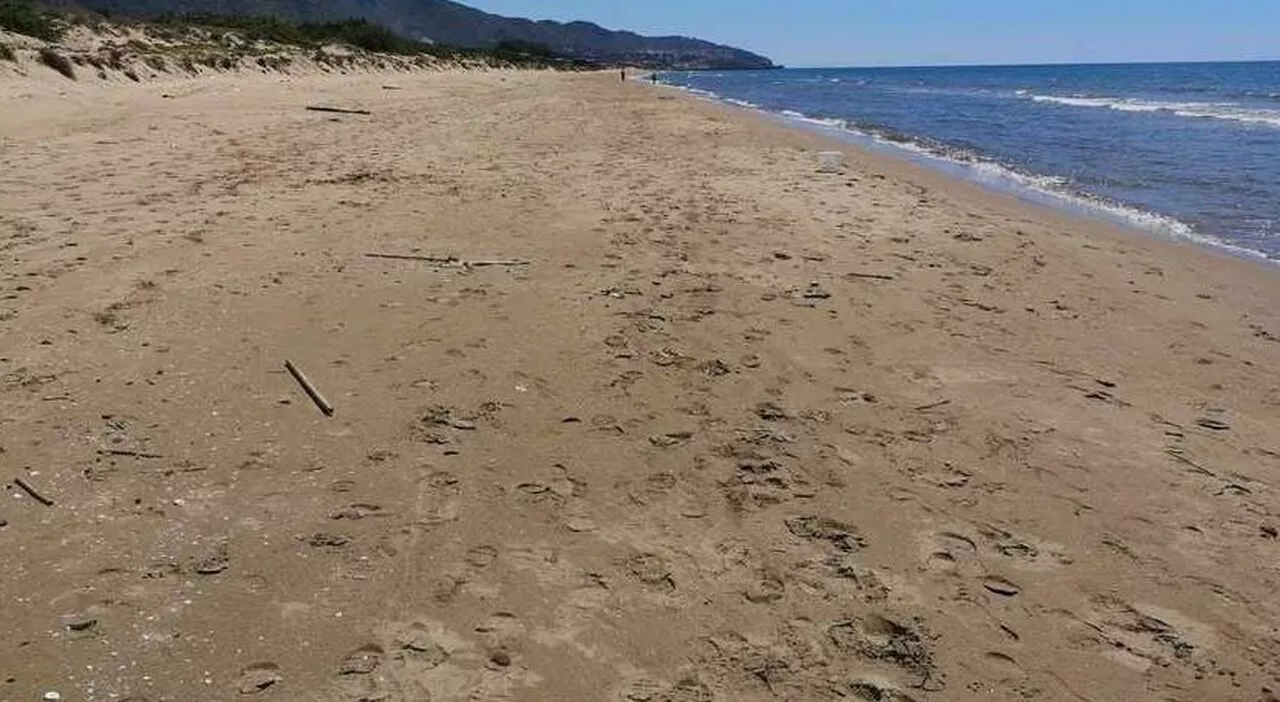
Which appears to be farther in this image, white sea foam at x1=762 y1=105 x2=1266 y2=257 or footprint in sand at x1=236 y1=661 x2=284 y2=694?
white sea foam at x1=762 y1=105 x2=1266 y2=257

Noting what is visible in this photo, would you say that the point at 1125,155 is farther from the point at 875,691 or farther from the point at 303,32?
the point at 303,32

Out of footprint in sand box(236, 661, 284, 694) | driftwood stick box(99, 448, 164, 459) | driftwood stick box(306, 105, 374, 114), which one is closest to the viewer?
footprint in sand box(236, 661, 284, 694)

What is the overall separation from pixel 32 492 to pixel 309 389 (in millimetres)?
1323

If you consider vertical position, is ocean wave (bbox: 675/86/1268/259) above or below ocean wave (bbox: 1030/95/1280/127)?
below

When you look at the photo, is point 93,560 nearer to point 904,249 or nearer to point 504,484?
point 504,484

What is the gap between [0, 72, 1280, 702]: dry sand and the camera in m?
2.96

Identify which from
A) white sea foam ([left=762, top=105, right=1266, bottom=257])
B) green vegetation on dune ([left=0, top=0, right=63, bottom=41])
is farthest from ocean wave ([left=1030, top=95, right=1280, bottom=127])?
green vegetation on dune ([left=0, top=0, right=63, bottom=41])

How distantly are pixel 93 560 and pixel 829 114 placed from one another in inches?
1336

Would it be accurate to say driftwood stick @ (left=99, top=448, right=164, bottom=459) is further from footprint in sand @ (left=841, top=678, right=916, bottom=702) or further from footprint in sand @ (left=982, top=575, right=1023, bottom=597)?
footprint in sand @ (left=982, top=575, right=1023, bottom=597)

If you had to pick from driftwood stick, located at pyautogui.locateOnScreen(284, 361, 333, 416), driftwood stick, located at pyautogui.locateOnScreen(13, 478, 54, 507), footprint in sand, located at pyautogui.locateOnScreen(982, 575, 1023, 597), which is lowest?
driftwood stick, located at pyautogui.locateOnScreen(13, 478, 54, 507)

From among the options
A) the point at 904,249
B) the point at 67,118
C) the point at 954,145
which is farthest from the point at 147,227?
the point at 954,145

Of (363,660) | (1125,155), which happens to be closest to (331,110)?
(1125,155)

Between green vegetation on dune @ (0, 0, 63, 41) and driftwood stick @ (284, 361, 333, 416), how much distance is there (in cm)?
2281

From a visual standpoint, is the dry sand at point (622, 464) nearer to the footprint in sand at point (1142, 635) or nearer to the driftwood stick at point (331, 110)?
the footprint in sand at point (1142, 635)
